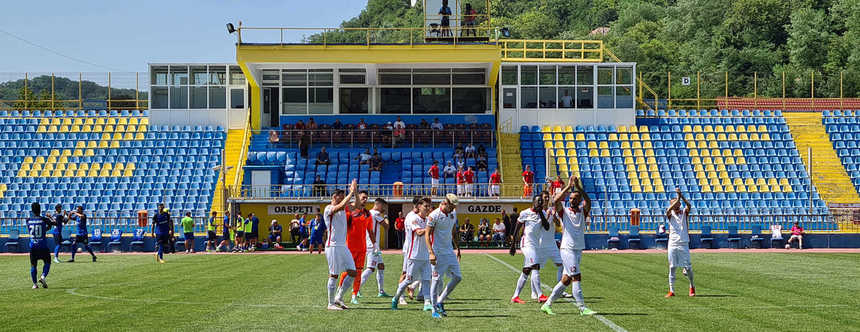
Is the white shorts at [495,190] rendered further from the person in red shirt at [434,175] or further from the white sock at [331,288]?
the white sock at [331,288]

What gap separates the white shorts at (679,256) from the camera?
18.3 m

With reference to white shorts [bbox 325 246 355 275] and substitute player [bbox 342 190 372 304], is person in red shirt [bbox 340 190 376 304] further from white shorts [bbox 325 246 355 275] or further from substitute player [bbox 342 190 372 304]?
white shorts [bbox 325 246 355 275]

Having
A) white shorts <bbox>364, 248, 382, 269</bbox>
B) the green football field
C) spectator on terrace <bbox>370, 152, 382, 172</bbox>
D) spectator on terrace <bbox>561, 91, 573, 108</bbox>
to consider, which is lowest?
the green football field

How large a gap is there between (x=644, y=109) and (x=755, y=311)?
4152cm

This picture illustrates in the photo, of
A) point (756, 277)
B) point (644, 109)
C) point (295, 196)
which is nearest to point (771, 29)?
point (644, 109)

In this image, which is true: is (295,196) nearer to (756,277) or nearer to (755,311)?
(756,277)

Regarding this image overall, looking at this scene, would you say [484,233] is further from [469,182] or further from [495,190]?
[469,182]

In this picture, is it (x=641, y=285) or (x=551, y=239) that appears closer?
(x=551, y=239)

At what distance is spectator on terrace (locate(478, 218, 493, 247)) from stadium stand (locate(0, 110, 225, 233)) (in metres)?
12.3

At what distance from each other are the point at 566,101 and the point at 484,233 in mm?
14057

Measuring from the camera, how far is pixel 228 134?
5272 cm

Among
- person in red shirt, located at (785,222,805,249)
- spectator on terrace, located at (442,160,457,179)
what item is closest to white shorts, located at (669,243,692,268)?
person in red shirt, located at (785,222,805,249)

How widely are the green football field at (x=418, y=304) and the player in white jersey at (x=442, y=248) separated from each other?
367mm

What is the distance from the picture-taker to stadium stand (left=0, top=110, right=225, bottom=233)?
45.6 m
